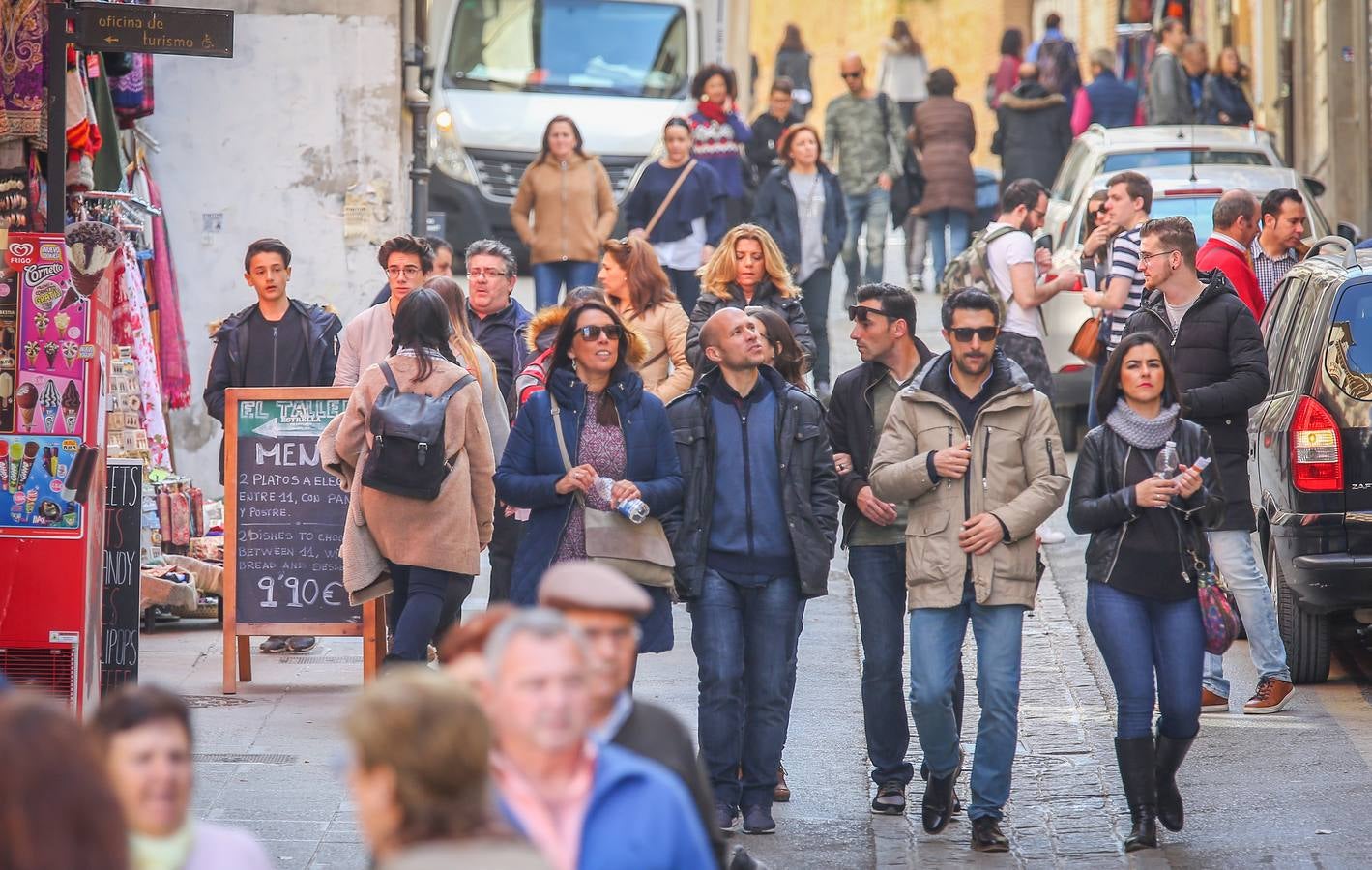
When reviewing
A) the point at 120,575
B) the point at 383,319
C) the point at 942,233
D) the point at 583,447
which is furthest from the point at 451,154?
the point at 583,447

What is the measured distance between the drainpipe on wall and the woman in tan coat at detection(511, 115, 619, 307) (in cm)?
64

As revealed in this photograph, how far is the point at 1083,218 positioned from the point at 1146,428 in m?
8.15

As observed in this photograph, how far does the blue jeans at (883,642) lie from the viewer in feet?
25.8

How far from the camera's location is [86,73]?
1109cm

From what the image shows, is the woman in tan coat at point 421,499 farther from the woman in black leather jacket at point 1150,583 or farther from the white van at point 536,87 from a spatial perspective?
the white van at point 536,87

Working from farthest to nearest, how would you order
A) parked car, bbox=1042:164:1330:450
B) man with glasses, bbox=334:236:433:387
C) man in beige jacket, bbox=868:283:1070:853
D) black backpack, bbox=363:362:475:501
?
parked car, bbox=1042:164:1330:450, man with glasses, bbox=334:236:433:387, black backpack, bbox=363:362:475:501, man in beige jacket, bbox=868:283:1070:853

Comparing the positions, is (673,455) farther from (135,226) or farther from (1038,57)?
(1038,57)

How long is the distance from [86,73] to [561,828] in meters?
7.89

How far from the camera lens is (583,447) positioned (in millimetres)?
7695

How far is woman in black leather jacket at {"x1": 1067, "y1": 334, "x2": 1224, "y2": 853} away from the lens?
7.32m

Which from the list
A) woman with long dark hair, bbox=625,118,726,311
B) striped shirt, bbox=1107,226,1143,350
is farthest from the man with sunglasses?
woman with long dark hair, bbox=625,118,726,311

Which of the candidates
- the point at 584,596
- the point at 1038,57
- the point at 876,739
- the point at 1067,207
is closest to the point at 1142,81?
the point at 1038,57

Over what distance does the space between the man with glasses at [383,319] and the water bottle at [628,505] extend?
2.35 meters

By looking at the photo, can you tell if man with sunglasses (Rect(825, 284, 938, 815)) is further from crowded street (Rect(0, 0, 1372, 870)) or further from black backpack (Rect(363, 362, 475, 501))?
black backpack (Rect(363, 362, 475, 501))
